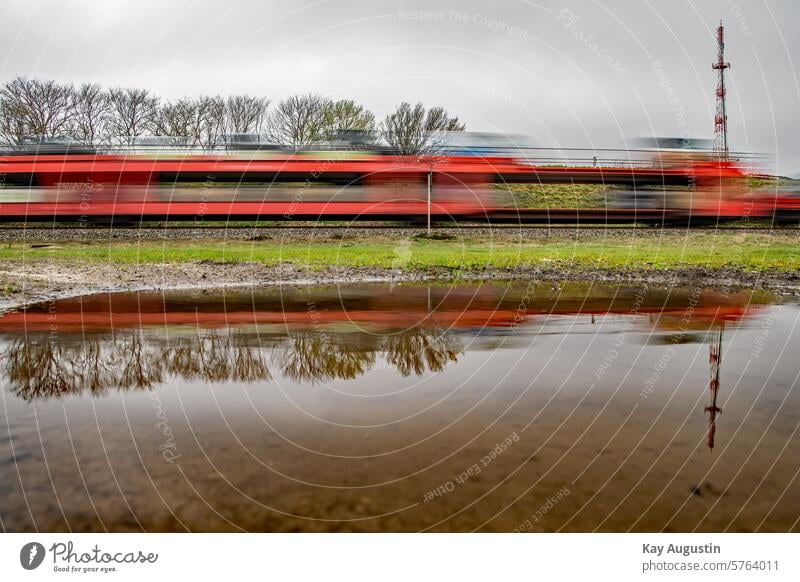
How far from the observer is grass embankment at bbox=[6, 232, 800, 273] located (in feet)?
64.5

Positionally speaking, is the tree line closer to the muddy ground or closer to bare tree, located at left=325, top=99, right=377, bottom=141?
bare tree, located at left=325, top=99, right=377, bottom=141

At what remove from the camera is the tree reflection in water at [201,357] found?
7512 millimetres

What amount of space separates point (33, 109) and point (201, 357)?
44.3 m

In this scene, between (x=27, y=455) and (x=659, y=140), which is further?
(x=659, y=140)

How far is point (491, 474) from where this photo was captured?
483cm

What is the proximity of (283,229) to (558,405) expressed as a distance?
2248 centimetres

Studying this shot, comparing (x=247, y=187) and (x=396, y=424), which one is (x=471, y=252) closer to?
(x=247, y=187)

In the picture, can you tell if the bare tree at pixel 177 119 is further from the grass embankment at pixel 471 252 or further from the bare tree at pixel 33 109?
the grass embankment at pixel 471 252

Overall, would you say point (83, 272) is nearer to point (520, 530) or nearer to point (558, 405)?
point (558, 405)
